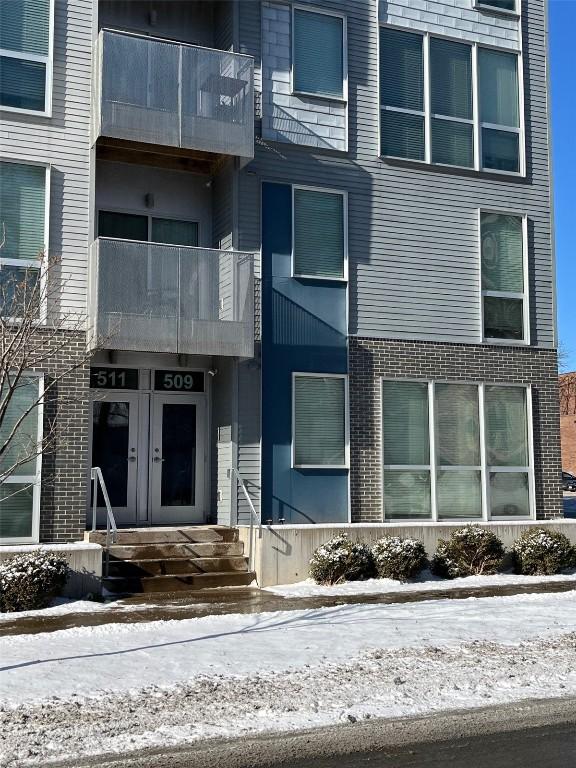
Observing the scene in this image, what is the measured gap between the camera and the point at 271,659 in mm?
8977

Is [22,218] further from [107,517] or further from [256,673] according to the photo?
[256,673]

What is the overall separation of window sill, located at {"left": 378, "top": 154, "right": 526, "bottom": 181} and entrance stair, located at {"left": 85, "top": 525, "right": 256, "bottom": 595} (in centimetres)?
742

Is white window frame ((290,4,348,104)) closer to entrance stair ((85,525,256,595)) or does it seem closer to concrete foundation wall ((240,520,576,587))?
concrete foundation wall ((240,520,576,587))

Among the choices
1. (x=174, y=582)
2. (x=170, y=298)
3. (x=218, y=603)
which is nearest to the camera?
(x=218, y=603)

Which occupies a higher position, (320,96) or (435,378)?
(320,96)

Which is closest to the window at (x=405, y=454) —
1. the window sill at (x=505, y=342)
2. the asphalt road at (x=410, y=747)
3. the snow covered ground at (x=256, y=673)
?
the window sill at (x=505, y=342)

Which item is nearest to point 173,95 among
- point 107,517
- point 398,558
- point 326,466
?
point 326,466

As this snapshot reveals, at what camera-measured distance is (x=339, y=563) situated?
46.3ft

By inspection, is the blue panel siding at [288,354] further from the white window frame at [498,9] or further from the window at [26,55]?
the white window frame at [498,9]

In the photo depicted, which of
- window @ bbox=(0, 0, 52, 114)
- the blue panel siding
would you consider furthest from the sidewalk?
window @ bbox=(0, 0, 52, 114)

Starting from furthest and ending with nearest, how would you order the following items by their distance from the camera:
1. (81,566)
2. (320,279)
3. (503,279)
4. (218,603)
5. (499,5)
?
(499,5) < (503,279) < (320,279) < (81,566) < (218,603)

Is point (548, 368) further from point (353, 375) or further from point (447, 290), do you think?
point (353, 375)

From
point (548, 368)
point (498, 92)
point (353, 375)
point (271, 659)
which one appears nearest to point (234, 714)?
point (271, 659)

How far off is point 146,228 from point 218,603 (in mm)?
7069
